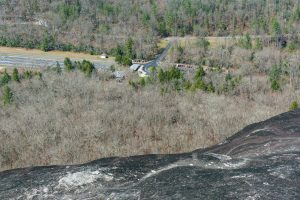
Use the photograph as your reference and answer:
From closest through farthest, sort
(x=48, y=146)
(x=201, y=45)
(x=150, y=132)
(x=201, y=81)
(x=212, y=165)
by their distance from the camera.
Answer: (x=212, y=165)
(x=48, y=146)
(x=150, y=132)
(x=201, y=81)
(x=201, y=45)

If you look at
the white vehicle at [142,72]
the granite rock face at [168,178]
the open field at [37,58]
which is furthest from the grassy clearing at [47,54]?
the granite rock face at [168,178]

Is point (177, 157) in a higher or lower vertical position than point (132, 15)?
lower

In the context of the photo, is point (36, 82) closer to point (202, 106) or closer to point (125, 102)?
point (125, 102)

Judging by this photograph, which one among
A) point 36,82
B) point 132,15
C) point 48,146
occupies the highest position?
point 132,15

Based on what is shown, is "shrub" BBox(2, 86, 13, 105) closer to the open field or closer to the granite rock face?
the open field

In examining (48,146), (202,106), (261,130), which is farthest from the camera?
(202,106)

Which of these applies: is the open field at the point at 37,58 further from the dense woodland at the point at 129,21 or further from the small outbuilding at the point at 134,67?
the small outbuilding at the point at 134,67

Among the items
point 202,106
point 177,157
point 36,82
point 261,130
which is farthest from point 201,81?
point 177,157
